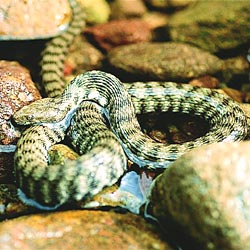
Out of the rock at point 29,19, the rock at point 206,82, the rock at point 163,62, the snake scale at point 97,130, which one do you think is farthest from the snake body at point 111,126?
the rock at point 29,19

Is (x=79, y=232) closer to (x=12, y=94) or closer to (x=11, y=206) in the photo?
(x=11, y=206)

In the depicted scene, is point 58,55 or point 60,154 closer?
point 60,154

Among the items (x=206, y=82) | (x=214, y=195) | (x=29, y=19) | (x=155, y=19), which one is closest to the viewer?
(x=214, y=195)

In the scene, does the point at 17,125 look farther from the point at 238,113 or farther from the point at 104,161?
the point at 238,113

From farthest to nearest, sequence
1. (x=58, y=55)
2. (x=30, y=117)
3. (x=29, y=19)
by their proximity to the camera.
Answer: (x=58, y=55), (x=29, y=19), (x=30, y=117)

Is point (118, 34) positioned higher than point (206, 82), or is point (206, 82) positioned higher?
point (118, 34)

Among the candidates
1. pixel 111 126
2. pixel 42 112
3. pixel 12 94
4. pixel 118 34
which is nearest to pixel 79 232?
pixel 111 126

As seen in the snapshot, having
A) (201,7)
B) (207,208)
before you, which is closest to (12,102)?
(207,208)
